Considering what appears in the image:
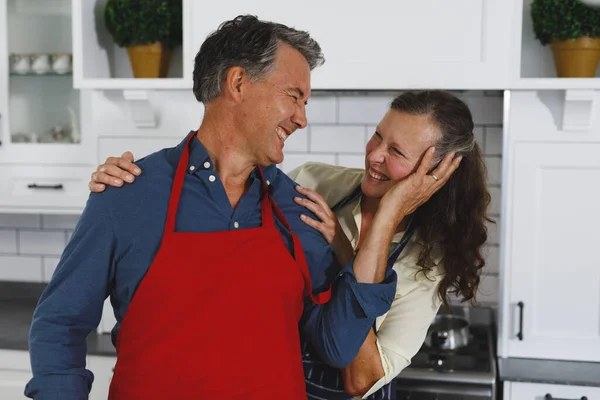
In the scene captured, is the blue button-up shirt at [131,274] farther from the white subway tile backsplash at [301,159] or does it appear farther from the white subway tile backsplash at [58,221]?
the white subway tile backsplash at [58,221]

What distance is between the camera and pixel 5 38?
301 cm

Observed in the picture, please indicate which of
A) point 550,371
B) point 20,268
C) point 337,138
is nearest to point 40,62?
point 20,268

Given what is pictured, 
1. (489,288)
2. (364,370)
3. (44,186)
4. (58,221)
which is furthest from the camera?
(58,221)

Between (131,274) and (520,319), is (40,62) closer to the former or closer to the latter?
(131,274)

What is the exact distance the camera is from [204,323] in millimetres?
1581

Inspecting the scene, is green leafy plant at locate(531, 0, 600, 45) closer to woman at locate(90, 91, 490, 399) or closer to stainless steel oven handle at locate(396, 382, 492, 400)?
woman at locate(90, 91, 490, 399)

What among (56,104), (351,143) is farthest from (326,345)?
(56,104)

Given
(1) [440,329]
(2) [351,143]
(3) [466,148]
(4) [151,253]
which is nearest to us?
(4) [151,253]

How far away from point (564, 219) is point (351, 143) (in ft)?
2.99

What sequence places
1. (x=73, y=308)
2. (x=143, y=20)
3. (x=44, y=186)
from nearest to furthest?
(x=73, y=308) → (x=143, y=20) → (x=44, y=186)

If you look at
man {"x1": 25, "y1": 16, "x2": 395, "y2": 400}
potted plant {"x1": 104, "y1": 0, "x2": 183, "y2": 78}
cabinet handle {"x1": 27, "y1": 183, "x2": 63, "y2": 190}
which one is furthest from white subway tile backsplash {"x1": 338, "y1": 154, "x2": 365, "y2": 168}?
man {"x1": 25, "y1": 16, "x2": 395, "y2": 400}

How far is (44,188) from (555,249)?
75.9 inches

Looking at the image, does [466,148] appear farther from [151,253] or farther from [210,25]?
[210,25]

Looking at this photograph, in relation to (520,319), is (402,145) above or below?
above
